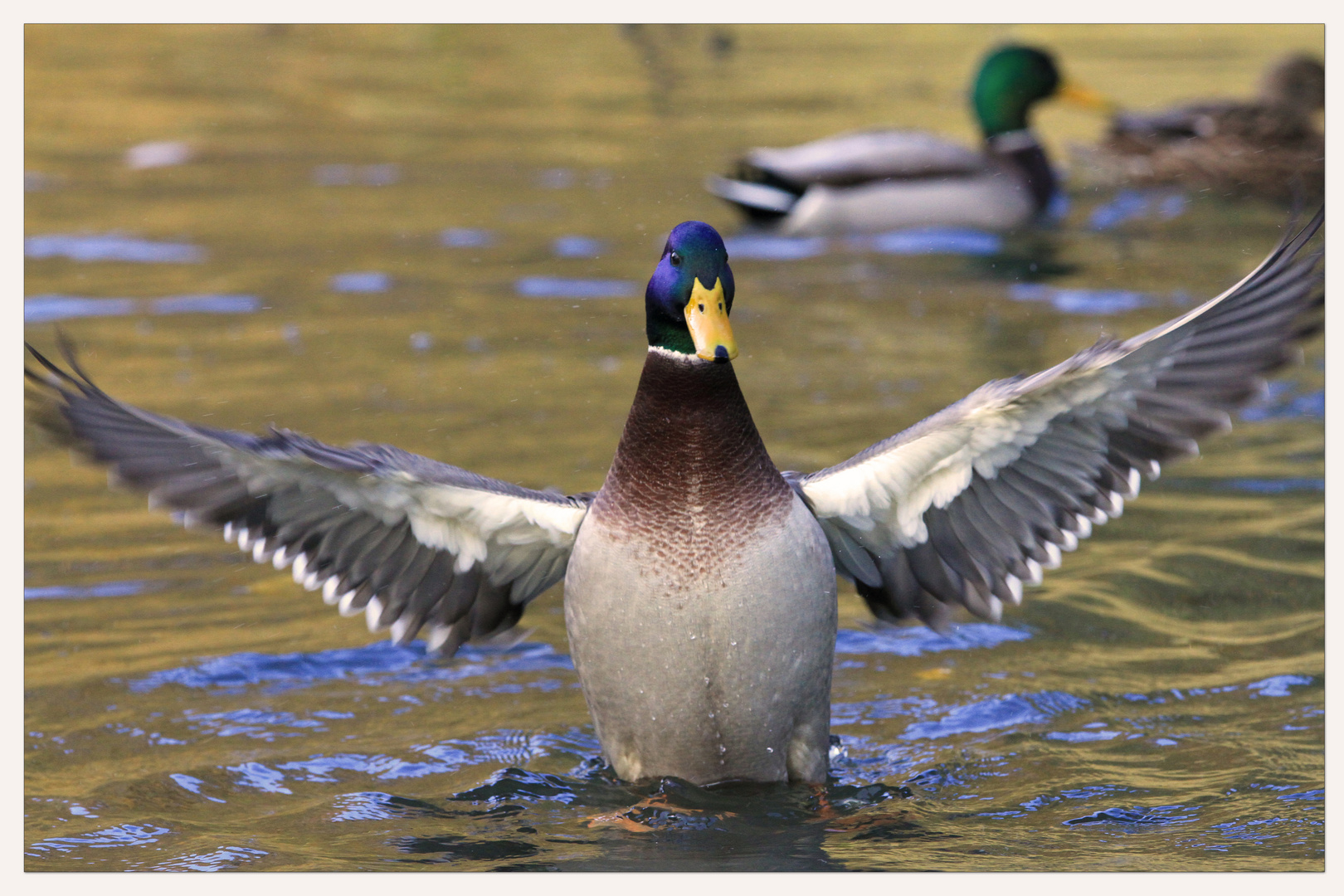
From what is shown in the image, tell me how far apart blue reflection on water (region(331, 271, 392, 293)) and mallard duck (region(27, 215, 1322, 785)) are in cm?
550

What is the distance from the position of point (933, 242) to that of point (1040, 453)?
719cm

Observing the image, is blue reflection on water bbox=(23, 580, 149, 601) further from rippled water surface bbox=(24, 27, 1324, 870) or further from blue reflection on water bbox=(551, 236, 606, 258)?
blue reflection on water bbox=(551, 236, 606, 258)

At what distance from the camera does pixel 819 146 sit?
11586 millimetres

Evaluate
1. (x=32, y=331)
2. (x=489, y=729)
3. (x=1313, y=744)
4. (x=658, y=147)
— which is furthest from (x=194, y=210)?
(x=1313, y=744)

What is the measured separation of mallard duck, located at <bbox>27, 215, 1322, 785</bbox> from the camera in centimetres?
422

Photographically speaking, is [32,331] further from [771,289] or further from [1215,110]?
[1215,110]

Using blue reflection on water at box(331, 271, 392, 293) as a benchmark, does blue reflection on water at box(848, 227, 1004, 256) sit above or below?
above

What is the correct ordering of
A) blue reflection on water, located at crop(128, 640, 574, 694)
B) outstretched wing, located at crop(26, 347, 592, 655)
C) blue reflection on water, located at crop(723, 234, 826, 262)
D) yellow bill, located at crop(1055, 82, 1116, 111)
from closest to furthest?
outstretched wing, located at crop(26, 347, 592, 655)
blue reflection on water, located at crop(128, 640, 574, 694)
blue reflection on water, located at crop(723, 234, 826, 262)
yellow bill, located at crop(1055, 82, 1116, 111)

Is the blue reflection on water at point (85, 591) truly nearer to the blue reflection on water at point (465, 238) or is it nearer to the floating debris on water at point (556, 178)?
the blue reflection on water at point (465, 238)

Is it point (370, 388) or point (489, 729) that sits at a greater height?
point (370, 388)

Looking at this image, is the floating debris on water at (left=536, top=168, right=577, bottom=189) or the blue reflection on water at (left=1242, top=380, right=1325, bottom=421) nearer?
the blue reflection on water at (left=1242, top=380, right=1325, bottom=421)

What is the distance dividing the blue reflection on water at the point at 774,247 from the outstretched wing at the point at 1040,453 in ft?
20.7

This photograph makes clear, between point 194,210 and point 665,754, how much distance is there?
8.14 m

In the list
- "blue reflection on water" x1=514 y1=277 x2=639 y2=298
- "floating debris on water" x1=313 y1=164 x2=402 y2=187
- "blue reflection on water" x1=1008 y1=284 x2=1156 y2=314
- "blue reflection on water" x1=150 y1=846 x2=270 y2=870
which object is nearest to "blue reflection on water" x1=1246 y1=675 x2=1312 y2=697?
"blue reflection on water" x1=150 y1=846 x2=270 y2=870
